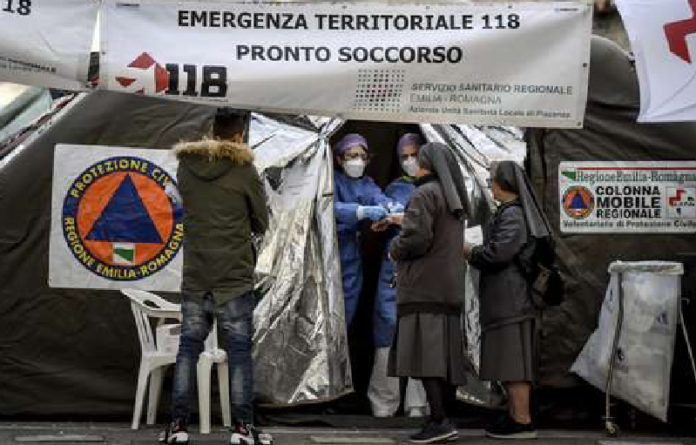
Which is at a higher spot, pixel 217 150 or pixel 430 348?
pixel 217 150

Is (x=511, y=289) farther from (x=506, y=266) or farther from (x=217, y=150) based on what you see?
(x=217, y=150)

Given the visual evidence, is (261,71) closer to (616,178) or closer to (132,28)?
(132,28)

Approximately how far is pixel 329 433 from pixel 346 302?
3.32 ft

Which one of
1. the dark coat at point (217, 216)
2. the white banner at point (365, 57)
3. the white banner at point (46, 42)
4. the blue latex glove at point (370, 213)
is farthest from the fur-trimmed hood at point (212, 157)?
the blue latex glove at point (370, 213)

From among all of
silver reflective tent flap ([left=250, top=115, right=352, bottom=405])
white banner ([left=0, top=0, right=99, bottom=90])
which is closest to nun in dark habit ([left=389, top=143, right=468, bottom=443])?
silver reflective tent flap ([left=250, top=115, right=352, bottom=405])

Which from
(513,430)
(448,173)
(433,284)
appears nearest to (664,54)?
(448,173)

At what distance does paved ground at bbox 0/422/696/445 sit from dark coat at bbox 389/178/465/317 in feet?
3.07

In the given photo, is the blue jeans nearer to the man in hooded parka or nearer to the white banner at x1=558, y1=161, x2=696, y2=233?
the man in hooded parka

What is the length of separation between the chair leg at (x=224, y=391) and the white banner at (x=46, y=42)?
204 centimetres

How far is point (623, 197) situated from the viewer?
8852 millimetres

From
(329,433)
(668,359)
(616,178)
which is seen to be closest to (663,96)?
(616,178)

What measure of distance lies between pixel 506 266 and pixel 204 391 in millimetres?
2110

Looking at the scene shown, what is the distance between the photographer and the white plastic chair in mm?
8062

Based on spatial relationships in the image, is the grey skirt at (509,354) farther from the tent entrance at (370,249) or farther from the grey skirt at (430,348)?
the tent entrance at (370,249)
